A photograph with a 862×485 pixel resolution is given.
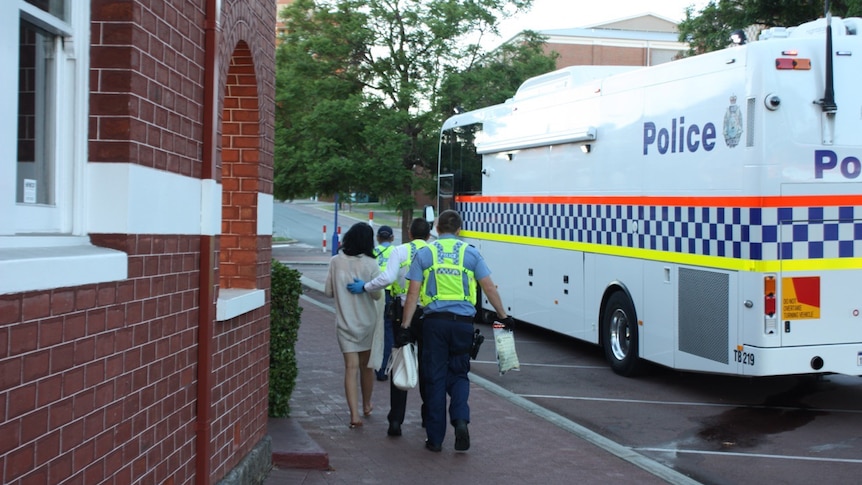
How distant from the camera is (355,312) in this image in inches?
326

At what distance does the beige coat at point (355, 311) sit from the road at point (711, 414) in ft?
6.91

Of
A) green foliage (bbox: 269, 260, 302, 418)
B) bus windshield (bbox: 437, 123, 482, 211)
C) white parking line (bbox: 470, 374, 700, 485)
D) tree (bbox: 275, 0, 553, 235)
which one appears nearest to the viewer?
white parking line (bbox: 470, 374, 700, 485)

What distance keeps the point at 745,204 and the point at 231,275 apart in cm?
516

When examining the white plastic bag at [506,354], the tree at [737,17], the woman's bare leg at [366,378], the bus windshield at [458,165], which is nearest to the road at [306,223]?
the tree at [737,17]

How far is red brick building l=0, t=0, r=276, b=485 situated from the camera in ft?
10.7

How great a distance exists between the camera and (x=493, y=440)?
8.19 meters

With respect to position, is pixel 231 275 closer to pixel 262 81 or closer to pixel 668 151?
pixel 262 81

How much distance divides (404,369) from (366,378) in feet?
3.02

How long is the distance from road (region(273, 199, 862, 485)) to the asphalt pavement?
1.40ft

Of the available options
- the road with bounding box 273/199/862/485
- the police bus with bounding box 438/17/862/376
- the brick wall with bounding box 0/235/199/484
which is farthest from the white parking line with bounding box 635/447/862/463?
the brick wall with bounding box 0/235/199/484

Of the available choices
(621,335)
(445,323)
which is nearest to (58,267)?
(445,323)

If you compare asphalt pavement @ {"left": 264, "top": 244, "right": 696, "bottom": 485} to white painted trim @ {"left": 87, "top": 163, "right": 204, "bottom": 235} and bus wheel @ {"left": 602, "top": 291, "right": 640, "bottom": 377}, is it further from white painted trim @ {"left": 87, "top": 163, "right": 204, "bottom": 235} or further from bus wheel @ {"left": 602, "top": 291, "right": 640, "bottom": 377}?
white painted trim @ {"left": 87, "top": 163, "right": 204, "bottom": 235}

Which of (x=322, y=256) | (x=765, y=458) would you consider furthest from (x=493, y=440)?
(x=322, y=256)

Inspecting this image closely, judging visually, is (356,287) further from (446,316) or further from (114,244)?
(114,244)
